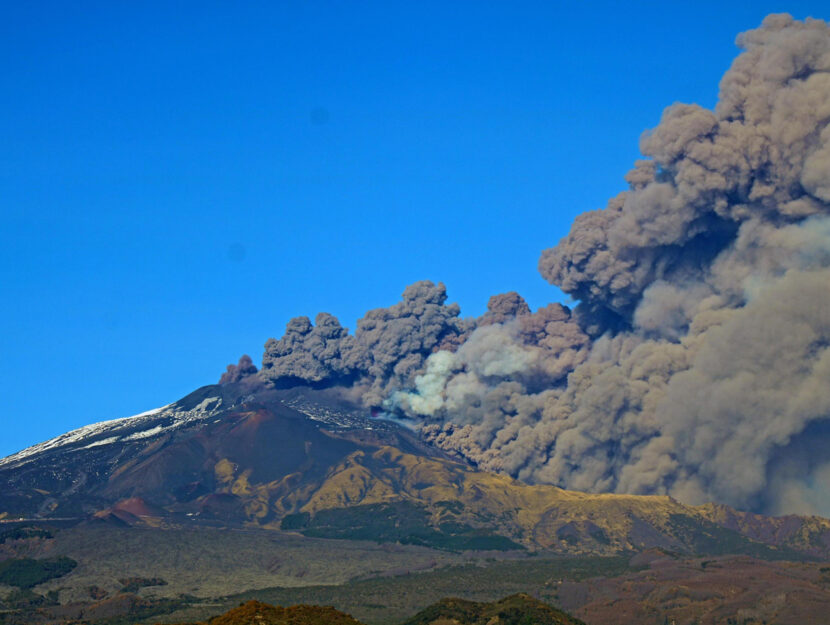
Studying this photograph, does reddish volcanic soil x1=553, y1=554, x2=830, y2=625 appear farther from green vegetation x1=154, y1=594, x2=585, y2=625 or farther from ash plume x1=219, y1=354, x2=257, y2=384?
ash plume x1=219, y1=354, x2=257, y2=384

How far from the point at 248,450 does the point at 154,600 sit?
62.1 metres

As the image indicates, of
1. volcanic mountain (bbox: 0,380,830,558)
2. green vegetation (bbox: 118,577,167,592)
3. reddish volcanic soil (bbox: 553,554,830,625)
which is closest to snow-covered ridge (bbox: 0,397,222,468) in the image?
volcanic mountain (bbox: 0,380,830,558)

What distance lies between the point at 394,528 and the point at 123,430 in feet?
188

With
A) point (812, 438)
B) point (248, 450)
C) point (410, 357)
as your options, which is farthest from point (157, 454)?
point (812, 438)

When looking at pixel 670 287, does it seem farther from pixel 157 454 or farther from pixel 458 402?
pixel 157 454

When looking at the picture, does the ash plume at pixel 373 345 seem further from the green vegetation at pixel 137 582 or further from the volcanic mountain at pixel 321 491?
the green vegetation at pixel 137 582

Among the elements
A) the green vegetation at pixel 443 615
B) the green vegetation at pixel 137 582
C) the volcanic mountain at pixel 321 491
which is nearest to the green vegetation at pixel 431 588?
the green vegetation at pixel 137 582

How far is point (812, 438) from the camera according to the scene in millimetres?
117562

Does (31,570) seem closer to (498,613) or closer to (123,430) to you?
(498,613)

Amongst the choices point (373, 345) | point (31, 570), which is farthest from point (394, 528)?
point (31, 570)

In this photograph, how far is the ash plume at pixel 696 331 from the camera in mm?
113188

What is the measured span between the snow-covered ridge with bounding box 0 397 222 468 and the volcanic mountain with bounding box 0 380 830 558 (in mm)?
341

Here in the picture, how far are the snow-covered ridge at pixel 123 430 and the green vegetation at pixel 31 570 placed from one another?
60.1 metres

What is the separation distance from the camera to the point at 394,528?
13038 cm
